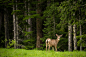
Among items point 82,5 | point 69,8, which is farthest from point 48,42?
point 82,5

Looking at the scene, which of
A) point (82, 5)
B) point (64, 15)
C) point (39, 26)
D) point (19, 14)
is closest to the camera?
point (82, 5)

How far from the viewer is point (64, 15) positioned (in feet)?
38.2

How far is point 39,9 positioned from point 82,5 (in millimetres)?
7404

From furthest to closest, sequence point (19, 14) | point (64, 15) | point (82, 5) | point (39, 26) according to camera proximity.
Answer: point (19, 14) → point (39, 26) → point (64, 15) → point (82, 5)

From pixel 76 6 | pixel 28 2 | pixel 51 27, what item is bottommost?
pixel 51 27

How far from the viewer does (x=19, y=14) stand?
18.0 metres

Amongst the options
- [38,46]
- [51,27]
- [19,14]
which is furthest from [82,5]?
[19,14]

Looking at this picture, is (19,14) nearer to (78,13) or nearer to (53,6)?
(53,6)

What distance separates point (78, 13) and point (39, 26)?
6218mm

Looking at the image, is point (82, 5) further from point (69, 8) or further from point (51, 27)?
point (51, 27)

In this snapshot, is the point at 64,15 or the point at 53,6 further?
the point at 53,6

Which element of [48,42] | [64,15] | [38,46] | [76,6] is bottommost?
[38,46]

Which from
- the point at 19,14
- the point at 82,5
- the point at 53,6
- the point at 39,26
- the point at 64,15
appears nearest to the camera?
the point at 82,5

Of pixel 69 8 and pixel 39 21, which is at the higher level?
pixel 69 8
